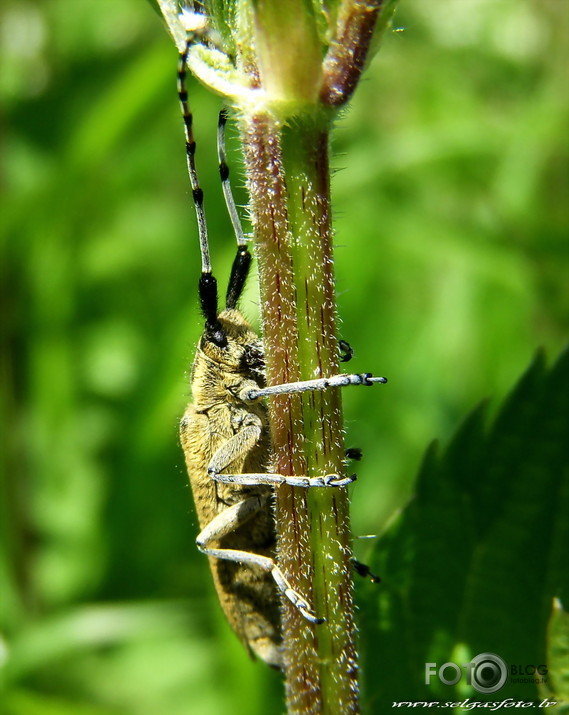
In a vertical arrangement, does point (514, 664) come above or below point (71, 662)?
above

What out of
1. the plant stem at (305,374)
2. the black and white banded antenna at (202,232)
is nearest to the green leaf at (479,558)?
the plant stem at (305,374)

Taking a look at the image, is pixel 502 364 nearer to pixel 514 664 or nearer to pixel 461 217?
pixel 461 217

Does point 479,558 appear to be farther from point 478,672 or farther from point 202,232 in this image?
point 202,232

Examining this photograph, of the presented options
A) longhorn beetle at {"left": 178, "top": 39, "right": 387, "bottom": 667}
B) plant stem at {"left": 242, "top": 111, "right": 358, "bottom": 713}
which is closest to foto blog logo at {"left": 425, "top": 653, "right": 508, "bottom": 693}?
plant stem at {"left": 242, "top": 111, "right": 358, "bottom": 713}

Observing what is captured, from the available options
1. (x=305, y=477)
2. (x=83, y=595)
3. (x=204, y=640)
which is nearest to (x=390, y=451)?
(x=204, y=640)

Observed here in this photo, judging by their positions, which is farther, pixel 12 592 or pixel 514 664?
pixel 12 592

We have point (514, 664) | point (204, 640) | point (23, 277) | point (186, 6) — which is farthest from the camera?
point (23, 277)

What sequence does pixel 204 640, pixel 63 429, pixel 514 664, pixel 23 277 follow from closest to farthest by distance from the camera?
pixel 514 664
pixel 204 640
pixel 63 429
pixel 23 277
